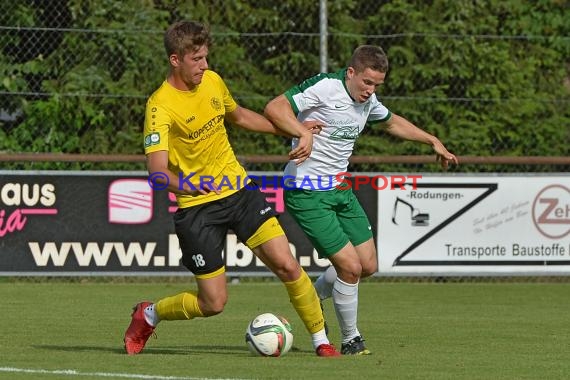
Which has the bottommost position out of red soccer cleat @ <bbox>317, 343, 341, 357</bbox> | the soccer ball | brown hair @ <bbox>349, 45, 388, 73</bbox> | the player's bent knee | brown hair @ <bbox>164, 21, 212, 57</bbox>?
red soccer cleat @ <bbox>317, 343, 341, 357</bbox>

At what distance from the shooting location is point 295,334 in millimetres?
10125

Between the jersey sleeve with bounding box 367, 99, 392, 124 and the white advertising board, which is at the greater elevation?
the jersey sleeve with bounding box 367, 99, 392, 124

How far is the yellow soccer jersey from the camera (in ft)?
26.6

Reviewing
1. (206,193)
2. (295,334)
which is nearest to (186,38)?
(206,193)

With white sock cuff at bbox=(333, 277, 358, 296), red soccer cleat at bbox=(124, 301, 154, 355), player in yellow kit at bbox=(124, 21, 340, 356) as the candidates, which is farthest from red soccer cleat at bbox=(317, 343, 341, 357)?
red soccer cleat at bbox=(124, 301, 154, 355)

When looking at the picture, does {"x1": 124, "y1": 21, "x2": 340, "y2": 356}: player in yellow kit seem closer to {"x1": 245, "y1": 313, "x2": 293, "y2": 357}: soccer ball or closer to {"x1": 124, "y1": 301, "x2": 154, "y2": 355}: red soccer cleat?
→ {"x1": 124, "y1": 301, "x2": 154, "y2": 355}: red soccer cleat

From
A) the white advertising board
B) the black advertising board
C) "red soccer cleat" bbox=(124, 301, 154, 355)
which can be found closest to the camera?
"red soccer cleat" bbox=(124, 301, 154, 355)

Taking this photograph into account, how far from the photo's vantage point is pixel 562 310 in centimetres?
1245

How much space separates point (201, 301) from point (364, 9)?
937 centimetres

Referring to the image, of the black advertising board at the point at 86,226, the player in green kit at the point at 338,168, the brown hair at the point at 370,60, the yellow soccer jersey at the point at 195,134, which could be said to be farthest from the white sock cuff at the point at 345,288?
the black advertising board at the point at 86,226

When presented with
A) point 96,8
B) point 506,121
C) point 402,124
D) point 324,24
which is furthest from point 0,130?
point 402,124

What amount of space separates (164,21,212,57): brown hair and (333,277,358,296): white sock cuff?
5.96 ft

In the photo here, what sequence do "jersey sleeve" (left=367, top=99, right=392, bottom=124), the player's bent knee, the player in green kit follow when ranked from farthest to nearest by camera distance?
"jersey sleeve" (left=367, top=99, right=392, bottom=124) < the player in green kit < the player's bent knee

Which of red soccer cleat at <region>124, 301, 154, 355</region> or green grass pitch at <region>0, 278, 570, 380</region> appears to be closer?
green grass pitch at <region>0, 278, 570, 380</region>
